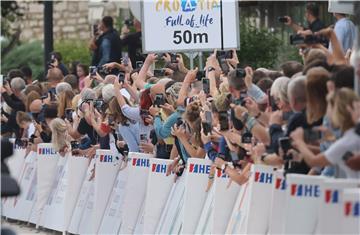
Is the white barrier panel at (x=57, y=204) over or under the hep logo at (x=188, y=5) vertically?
under

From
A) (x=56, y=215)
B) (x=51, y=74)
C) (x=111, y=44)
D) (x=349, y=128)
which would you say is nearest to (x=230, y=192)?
(x=349, y=128)

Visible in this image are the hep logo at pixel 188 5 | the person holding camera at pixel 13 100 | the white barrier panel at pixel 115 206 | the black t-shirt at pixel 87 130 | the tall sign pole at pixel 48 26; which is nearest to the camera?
the white barrier panel at pixel 115 206

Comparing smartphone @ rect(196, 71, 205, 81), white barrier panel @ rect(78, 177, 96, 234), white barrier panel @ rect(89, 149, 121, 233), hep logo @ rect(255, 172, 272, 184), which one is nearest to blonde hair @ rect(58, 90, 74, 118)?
white barrier panel @ rect(78, 177, 96, 234)

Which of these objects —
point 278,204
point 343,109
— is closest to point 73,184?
point 278,204

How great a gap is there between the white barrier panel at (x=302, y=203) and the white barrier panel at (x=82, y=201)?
23.1ft

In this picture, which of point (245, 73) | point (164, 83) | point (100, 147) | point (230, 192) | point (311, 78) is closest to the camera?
point (311, 78)

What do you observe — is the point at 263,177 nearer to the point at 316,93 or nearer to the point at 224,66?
the point at 316,93

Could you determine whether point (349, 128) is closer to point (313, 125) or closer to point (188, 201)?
point (313, 125)

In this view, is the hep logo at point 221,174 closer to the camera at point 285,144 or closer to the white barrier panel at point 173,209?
the white barrier panel at point 173,209

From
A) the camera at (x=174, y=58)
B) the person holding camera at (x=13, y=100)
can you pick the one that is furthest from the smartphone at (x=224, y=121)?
the person holding camera at (x=13, y=100)

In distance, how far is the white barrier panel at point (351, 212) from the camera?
9.14 m

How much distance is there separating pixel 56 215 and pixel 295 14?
43.4ft

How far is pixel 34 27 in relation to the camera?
52.2 m

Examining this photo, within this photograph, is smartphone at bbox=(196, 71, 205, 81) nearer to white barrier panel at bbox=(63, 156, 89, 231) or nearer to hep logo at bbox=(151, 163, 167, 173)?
hep logo at bbox=(151, 163, 167, 173)
